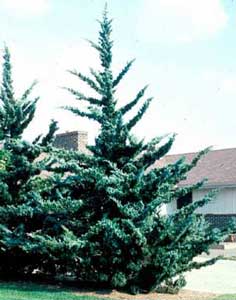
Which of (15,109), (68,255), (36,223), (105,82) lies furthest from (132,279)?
(15,109)

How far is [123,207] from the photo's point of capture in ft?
40.6

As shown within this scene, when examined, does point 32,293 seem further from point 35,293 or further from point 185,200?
point 185,200

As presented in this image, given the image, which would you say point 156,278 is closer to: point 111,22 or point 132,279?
point 132,279

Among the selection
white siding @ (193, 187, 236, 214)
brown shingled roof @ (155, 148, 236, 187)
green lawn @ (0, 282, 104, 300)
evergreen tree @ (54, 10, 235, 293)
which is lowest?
green lawn @ (0, 282, 104, 300)

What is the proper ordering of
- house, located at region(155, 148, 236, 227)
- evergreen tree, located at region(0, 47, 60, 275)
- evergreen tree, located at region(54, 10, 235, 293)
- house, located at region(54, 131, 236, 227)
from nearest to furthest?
evergreen tree, located at region(54, 10, 235, 293), evergreen tree, located at region(0, 47, 60, 275), house, located at region(54, 131, 236, 227), house, located at region(155, 148, 236, 227)

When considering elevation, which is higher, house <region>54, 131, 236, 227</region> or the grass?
house <region>54, 131, 236, 227</region>

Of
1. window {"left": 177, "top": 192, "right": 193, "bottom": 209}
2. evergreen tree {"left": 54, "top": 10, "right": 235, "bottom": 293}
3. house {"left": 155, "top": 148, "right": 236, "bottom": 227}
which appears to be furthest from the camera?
house {"left": 155, "top": 148, "right": 236, "bottom": 227}

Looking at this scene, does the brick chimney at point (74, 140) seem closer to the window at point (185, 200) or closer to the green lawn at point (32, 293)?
the window at point (185, 200)

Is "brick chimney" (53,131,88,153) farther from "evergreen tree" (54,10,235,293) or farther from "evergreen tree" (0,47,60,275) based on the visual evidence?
"evergreen tree" (54,10,235,293)

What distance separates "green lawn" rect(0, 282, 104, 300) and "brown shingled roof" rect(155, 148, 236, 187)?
2071cm

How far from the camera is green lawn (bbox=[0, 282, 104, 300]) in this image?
11.6m

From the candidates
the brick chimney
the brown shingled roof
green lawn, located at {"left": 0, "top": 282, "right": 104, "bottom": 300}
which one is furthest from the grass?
the brown shingled roof

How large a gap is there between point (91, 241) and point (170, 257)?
1.75 m

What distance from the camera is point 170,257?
1239 cm
